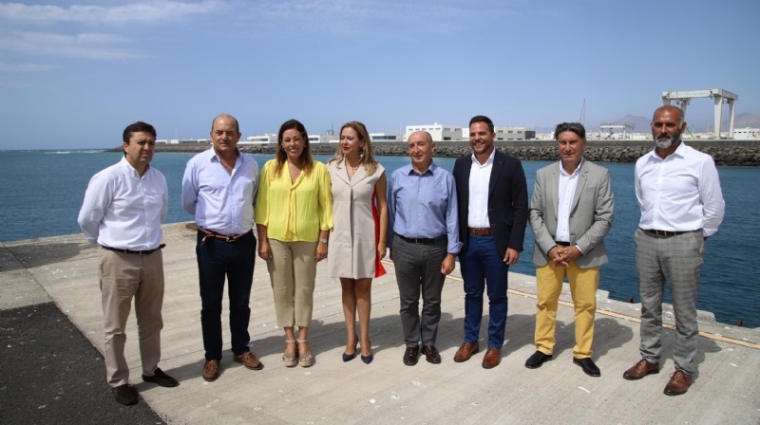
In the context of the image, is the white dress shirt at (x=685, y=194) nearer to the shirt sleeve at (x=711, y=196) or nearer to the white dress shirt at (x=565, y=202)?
the shirt sleeve at (x=711, y=196)

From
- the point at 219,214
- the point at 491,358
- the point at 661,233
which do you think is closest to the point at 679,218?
the point at 661,233

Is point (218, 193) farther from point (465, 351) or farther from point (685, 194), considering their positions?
point (685, 194)

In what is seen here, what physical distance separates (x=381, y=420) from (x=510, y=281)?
157 inches

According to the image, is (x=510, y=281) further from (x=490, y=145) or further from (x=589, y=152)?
(x=589, y=152)

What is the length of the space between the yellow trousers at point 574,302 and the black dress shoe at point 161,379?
118 inches

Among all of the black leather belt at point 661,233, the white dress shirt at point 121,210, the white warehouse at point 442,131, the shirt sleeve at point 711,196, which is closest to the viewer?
the white dress shirt at point 121,210

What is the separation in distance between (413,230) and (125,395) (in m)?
2.47

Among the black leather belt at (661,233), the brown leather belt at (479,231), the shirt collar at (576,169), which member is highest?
the shirt collar at (576,169)

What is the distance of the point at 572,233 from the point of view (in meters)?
4.14

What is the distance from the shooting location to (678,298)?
3.89 metres

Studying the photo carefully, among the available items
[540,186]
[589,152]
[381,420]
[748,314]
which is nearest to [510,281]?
[540,186]

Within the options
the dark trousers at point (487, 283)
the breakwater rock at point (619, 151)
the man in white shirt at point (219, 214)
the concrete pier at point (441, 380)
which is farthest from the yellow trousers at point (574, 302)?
the breakwater rock at point (619, 151)

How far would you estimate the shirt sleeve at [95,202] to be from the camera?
11.9 ft

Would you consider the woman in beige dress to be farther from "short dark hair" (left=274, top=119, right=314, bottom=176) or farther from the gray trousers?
the gray trousers
